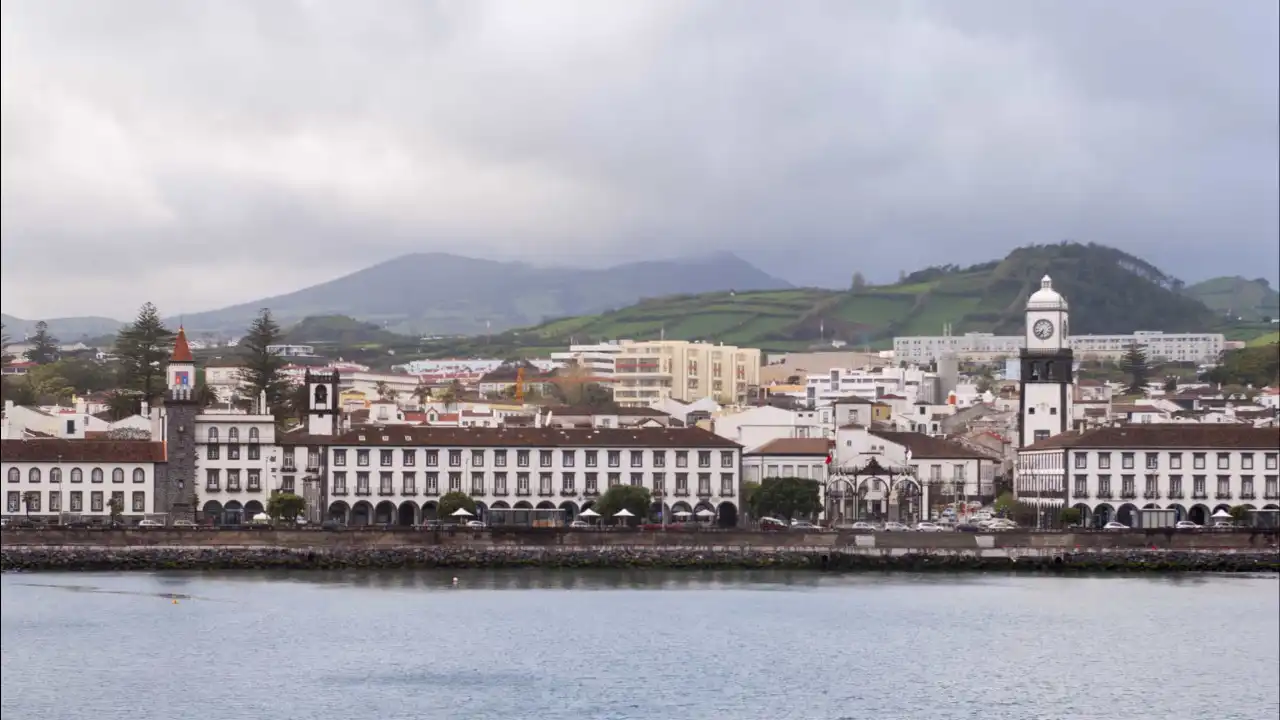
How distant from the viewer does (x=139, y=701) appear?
1806 inches

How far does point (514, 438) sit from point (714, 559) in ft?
68.9

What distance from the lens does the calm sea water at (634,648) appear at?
152ft

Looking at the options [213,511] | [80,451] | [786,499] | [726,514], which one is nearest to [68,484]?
[80,451]

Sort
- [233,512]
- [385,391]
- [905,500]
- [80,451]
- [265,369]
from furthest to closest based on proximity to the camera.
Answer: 1. [385,391]
2. [265,369]
3. [905,500]
4. [233,512]
5. [80,451]

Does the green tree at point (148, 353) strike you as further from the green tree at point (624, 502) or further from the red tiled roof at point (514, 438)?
the green tree at point (624, 502)

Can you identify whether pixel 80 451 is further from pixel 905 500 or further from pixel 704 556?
pixel 905 500

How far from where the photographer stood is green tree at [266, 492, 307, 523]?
9169 centimetres

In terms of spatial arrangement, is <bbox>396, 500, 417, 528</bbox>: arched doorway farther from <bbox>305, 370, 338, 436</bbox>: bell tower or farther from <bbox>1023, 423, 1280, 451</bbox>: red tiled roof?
<bbox>1023, 423, 1280, 451</bbox>: red tiled roof

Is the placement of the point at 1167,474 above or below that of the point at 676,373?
below

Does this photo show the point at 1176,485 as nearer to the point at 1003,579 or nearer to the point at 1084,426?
the point at 1084,426

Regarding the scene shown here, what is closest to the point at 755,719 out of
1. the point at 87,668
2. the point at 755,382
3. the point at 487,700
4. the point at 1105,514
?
the point at 487,700

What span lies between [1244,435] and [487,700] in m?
61.8

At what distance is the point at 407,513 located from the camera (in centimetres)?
10012

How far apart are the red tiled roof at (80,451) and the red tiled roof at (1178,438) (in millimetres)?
38830
